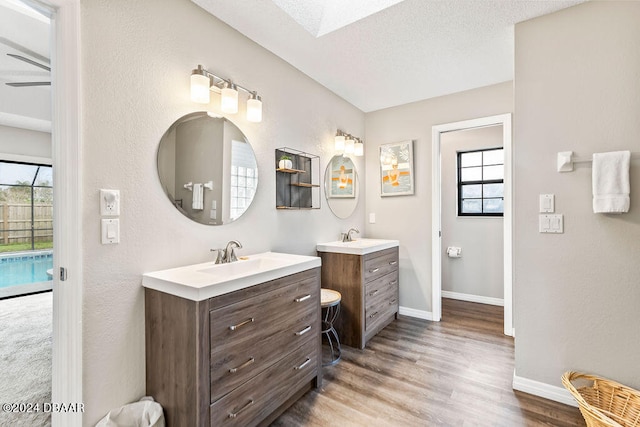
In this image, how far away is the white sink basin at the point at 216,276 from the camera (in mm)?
1275

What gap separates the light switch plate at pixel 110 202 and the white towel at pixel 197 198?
42cm

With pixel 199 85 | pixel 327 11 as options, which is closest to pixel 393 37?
pixel 327 11

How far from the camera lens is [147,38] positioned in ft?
5.08

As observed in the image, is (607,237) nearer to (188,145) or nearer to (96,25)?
(188,145)

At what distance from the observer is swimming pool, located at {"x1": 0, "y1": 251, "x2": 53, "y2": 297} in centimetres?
444

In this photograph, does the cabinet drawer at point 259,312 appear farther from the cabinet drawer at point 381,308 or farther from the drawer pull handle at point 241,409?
the cabinet drawer at point 381,308

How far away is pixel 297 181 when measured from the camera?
260 centimetres

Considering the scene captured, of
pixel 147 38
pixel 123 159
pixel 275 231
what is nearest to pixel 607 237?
pixel 275 231

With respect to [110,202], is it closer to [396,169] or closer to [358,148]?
[358,148]

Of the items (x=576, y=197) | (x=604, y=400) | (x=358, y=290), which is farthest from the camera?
(x=358, y=290)

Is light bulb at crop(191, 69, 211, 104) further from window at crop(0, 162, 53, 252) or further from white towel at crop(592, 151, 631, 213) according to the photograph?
window at crop(0, 162, 53, 252)

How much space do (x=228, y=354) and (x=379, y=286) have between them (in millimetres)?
1783

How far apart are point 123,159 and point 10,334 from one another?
112 inches

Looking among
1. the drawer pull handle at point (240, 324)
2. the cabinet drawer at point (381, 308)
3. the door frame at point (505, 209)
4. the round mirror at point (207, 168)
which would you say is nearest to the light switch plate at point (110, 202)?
the round mirror at point (207, 168)
